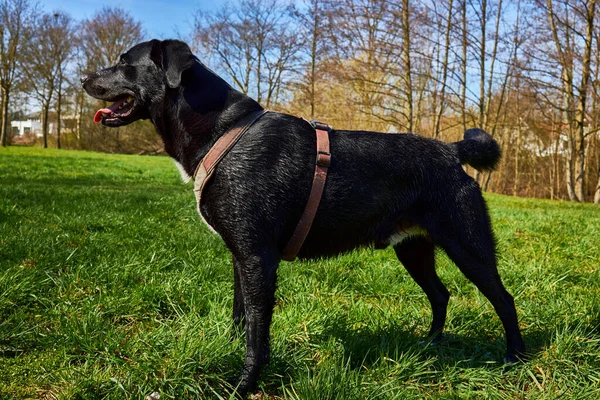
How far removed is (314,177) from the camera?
2438 mm

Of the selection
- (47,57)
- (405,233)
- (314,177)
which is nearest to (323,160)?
(314,177)

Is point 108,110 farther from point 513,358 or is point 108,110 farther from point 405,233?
point 513,358

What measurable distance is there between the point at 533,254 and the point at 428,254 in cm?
270

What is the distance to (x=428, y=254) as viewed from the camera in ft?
10.1

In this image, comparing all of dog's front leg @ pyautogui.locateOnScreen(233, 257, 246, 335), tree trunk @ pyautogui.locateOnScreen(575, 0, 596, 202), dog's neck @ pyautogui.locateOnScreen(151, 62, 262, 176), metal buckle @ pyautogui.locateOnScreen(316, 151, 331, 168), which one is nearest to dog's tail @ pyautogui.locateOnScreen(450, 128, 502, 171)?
metal buckle @ pyautogui.locateOnScreen(316, 151, 331, 168)

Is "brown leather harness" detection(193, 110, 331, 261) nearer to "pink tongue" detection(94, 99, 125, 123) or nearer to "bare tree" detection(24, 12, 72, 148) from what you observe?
"pink tongue" detection(94, 99, 125, 123)

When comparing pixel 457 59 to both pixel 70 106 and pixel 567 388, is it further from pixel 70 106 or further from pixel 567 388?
pixel 70 106

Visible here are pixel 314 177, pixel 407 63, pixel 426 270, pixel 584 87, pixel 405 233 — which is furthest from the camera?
pixel 584 87

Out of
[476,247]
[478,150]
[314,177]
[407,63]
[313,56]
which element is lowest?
[476,247]

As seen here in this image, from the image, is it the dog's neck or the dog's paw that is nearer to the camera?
the dog's neck

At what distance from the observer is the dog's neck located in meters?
2.51

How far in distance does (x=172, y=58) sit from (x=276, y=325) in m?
1.71

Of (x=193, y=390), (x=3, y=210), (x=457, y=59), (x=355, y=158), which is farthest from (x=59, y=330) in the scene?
(x=457, y=59)

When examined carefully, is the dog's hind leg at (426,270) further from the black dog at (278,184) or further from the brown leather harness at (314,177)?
the brown leather harness at (314,177)
